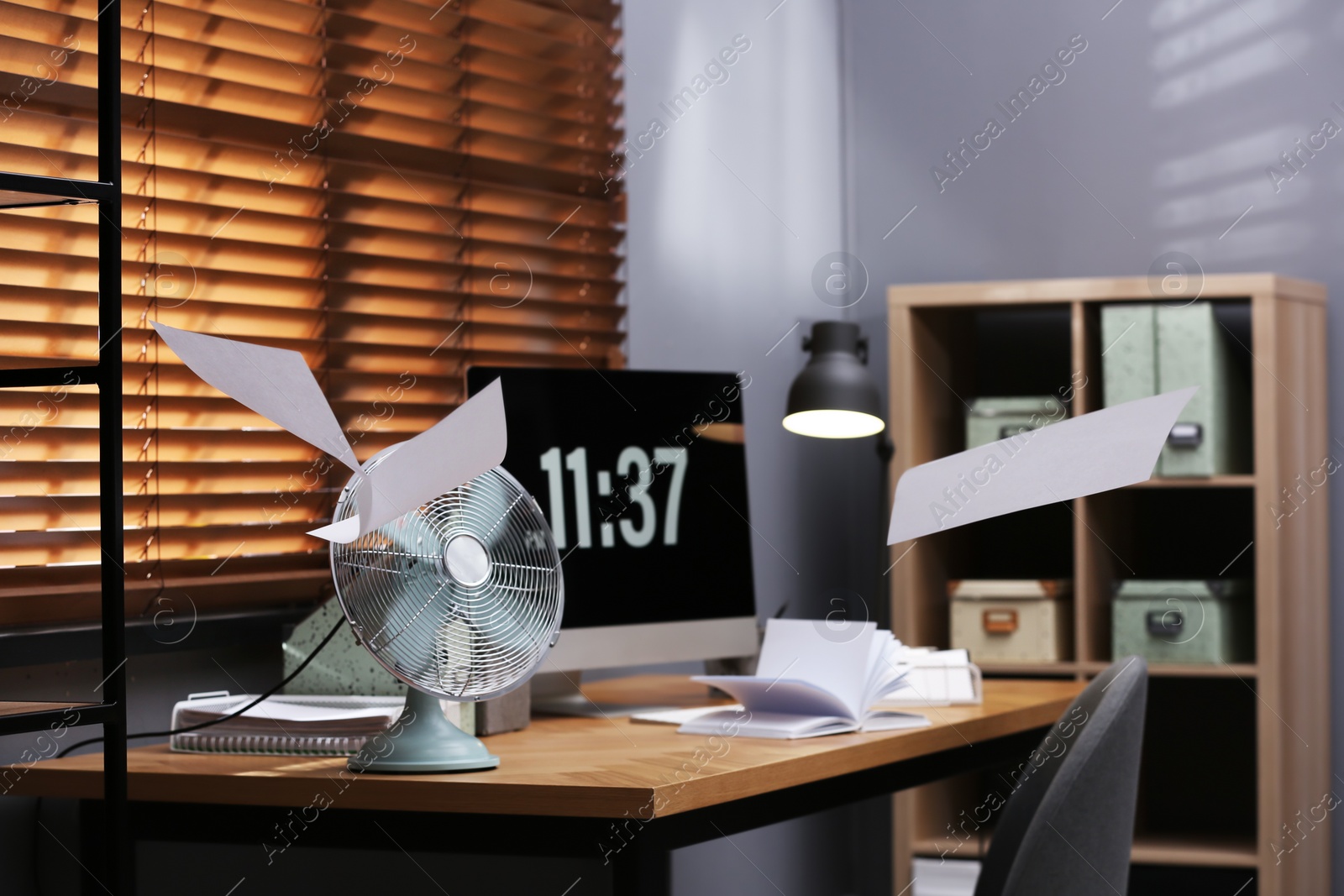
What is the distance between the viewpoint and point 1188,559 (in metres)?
3.08

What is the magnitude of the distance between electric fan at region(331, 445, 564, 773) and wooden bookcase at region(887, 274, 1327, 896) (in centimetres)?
154

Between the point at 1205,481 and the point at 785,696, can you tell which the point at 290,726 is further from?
the point at 1205,481

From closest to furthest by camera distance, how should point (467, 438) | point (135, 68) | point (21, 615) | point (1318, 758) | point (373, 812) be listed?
1. point (467, 438)
2. point (373, 812)
3. point (21, 615)
4. point (135, 68)
5. point (1318, 758)

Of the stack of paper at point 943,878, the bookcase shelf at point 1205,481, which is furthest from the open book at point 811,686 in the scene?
the bookcase shelf at point 1205,481

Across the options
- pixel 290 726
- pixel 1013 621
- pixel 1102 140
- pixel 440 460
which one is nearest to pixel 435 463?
pixel 440 460

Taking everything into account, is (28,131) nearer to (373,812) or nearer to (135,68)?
(135,68)

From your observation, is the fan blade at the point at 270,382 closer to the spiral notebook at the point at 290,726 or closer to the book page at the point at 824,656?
the spiral notebook at the point at 290,726

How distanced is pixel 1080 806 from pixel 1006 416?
5.44 ft

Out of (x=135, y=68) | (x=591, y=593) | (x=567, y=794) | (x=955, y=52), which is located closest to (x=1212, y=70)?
(x=955, y=52)

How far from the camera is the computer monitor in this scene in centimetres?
196

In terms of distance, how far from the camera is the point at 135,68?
1968 mm

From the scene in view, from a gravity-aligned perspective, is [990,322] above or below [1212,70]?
below

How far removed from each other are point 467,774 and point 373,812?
107 millimetres

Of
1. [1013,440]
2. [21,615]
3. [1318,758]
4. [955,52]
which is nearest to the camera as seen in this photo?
[1013,440]
